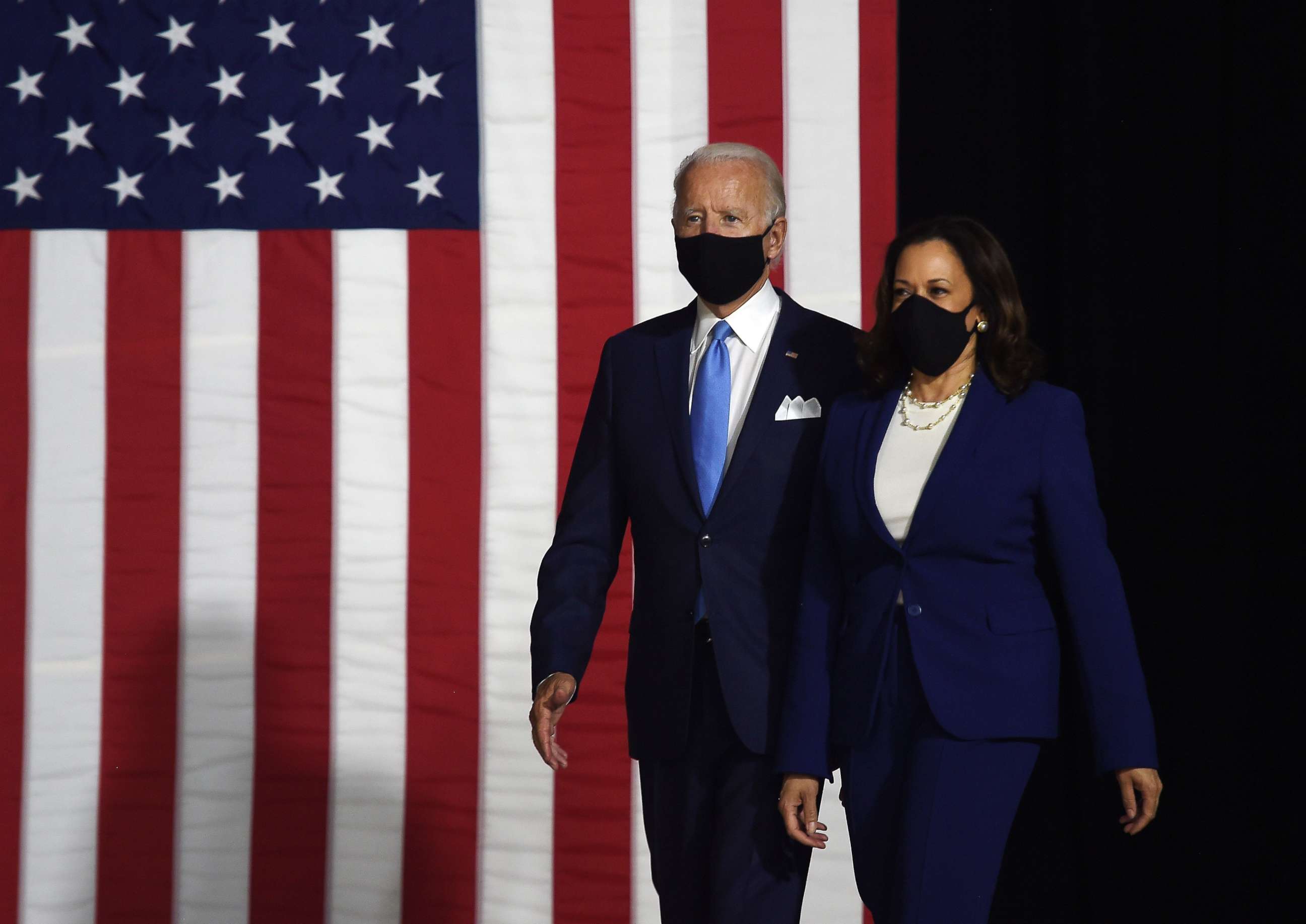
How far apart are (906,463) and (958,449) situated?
0.26 ft

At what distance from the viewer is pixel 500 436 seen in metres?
3.23

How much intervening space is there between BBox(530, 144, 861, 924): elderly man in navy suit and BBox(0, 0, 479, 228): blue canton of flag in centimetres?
128

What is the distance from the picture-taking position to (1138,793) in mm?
1790

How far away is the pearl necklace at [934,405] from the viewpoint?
1934mm

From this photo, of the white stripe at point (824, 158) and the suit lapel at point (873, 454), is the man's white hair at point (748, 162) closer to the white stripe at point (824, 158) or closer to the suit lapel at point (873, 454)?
the suit lapel at point (873, 454)

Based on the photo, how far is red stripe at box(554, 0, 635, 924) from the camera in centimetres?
318

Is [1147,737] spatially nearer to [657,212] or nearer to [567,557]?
[567,557]

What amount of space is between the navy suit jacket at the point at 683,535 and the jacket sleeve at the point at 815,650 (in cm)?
7

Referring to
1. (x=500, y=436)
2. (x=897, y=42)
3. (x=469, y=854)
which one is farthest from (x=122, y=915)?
(x=897, y=42)

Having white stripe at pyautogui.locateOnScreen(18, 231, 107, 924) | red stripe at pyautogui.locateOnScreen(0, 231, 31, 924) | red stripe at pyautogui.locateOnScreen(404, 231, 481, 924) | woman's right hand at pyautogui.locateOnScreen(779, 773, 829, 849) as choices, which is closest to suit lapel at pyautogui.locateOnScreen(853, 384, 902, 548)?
woman's right hand at pyautogui.locateOnScreen(779, 773, 829, 849)

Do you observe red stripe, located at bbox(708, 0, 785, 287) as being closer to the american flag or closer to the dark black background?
the american flag

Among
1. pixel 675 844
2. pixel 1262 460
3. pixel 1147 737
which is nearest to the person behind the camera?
pixel 1147 737

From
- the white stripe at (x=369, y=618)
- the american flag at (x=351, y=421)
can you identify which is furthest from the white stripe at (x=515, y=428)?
the white stripe at (x=369, y=618)

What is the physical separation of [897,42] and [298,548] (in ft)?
5.71
